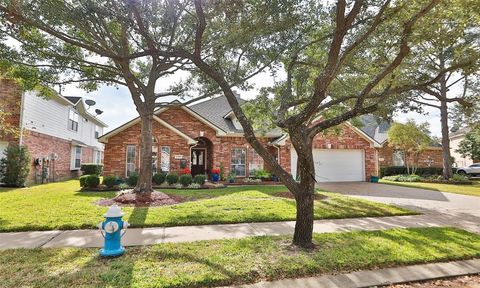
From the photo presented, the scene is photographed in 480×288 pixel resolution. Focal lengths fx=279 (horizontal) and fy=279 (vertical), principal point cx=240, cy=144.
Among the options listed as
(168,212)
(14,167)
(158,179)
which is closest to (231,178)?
(158,179)

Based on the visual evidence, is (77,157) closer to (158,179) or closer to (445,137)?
(158,179)

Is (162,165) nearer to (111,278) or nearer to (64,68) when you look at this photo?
(64,68)

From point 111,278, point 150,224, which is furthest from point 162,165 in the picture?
point 111,278

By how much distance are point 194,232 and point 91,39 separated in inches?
368

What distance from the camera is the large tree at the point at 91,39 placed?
6.96m

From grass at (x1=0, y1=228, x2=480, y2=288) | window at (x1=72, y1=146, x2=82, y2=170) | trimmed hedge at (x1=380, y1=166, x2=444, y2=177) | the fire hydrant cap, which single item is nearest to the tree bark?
trimmed hedge at (x1=380, y1=166, x2=444, y2=177)

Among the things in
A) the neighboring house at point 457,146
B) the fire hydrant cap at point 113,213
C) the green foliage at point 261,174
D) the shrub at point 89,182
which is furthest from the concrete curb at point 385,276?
the neighboring house at point 457,146

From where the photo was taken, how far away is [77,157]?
81.5ft

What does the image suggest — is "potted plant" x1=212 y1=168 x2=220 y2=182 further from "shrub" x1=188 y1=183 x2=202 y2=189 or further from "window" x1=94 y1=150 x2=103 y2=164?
"window" x1=94 y1=150 x2=103 y2=164

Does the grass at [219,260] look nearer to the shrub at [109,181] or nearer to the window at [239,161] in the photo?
the shrub at [109,181]

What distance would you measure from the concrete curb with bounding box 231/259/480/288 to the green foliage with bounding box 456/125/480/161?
35.5 m

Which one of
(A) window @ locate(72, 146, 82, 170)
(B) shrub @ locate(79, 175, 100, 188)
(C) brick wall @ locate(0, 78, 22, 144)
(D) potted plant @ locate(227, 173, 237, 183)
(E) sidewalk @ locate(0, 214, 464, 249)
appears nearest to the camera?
(E) sidewalk @ locate(0, 214, 464, 249)

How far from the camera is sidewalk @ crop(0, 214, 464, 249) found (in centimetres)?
553

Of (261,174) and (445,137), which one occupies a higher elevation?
(445,137)
